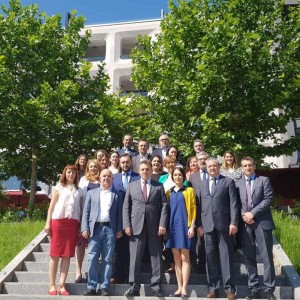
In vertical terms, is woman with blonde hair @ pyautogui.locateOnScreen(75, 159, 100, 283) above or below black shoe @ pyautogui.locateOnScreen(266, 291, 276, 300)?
above

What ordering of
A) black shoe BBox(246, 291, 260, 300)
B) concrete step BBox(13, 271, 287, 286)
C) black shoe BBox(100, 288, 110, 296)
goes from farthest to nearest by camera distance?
1. concrete step BBox(13, 271, 287, 286)
2. black shoe BBox(100, 288, 110, 296)
3. black shoe BBox(246, 291, 260, 300)

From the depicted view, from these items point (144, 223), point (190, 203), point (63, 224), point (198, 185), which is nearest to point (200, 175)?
point (198, 185)

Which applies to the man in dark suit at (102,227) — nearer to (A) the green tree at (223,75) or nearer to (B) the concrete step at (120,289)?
(B) the concrete step at (120,289)

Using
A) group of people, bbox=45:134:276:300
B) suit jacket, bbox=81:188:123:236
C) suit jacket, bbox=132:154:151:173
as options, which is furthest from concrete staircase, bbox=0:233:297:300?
suit jacket, bbox=132:154:151:173

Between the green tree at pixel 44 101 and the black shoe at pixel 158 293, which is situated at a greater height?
the green tree at pixel 44 101

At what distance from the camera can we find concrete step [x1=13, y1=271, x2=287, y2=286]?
6289 millimetres

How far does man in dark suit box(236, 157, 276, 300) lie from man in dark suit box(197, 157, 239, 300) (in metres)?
0.24

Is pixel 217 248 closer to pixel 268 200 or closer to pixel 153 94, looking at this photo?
pixel 268 200

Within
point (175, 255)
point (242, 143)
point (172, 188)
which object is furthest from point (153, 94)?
point (175, 255)

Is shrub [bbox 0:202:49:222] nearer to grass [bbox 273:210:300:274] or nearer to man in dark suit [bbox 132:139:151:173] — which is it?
man in dark suit [bbox 132:139:151:173]

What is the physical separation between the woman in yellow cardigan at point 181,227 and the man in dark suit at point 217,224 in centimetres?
22

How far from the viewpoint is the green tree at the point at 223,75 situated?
11.2m

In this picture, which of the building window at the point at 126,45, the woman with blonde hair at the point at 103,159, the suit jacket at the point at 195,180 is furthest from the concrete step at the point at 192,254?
the building window at the point at 126,45

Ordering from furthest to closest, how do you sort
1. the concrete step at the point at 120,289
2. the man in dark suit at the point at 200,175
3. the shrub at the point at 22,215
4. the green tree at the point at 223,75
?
the shrub at the point at 22,215 → the green tree at the point at 223,75 → the man in dark suit at the point at 200,175 → the concrete step at the point at 120,289
